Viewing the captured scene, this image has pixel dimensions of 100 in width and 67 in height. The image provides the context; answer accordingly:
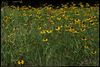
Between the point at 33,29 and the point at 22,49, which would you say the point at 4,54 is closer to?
the point at 22,49

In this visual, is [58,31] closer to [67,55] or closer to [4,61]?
[67,55]

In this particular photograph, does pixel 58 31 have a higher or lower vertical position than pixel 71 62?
higher

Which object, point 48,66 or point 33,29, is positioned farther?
point 33,29

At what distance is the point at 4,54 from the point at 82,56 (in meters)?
1.22

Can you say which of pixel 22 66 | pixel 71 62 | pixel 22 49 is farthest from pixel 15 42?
pixel 71 62

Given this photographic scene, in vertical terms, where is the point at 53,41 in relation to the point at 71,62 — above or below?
above

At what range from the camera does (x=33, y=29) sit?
17.7 feet

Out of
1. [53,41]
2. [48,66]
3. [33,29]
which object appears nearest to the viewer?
[48,66]

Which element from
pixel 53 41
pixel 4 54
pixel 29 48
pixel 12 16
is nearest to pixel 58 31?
pixel 53 41

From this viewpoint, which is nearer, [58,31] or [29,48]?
[29,48]

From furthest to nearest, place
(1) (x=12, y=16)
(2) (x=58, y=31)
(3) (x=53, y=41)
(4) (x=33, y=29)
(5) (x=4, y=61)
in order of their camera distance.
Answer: (1) (x=12, y=16) → (4) (x=33, y=29) → (2) (x=58, y=31) → (3) (x=53, y=41) → (5) (x=4, y=61)

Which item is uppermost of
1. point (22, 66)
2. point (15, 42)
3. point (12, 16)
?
point (12, 16)

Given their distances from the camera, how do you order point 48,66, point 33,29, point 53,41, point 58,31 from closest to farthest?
point 48,66 → point 53,41 → point 58,31 → point 33,29

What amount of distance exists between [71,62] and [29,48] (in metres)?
0.77
